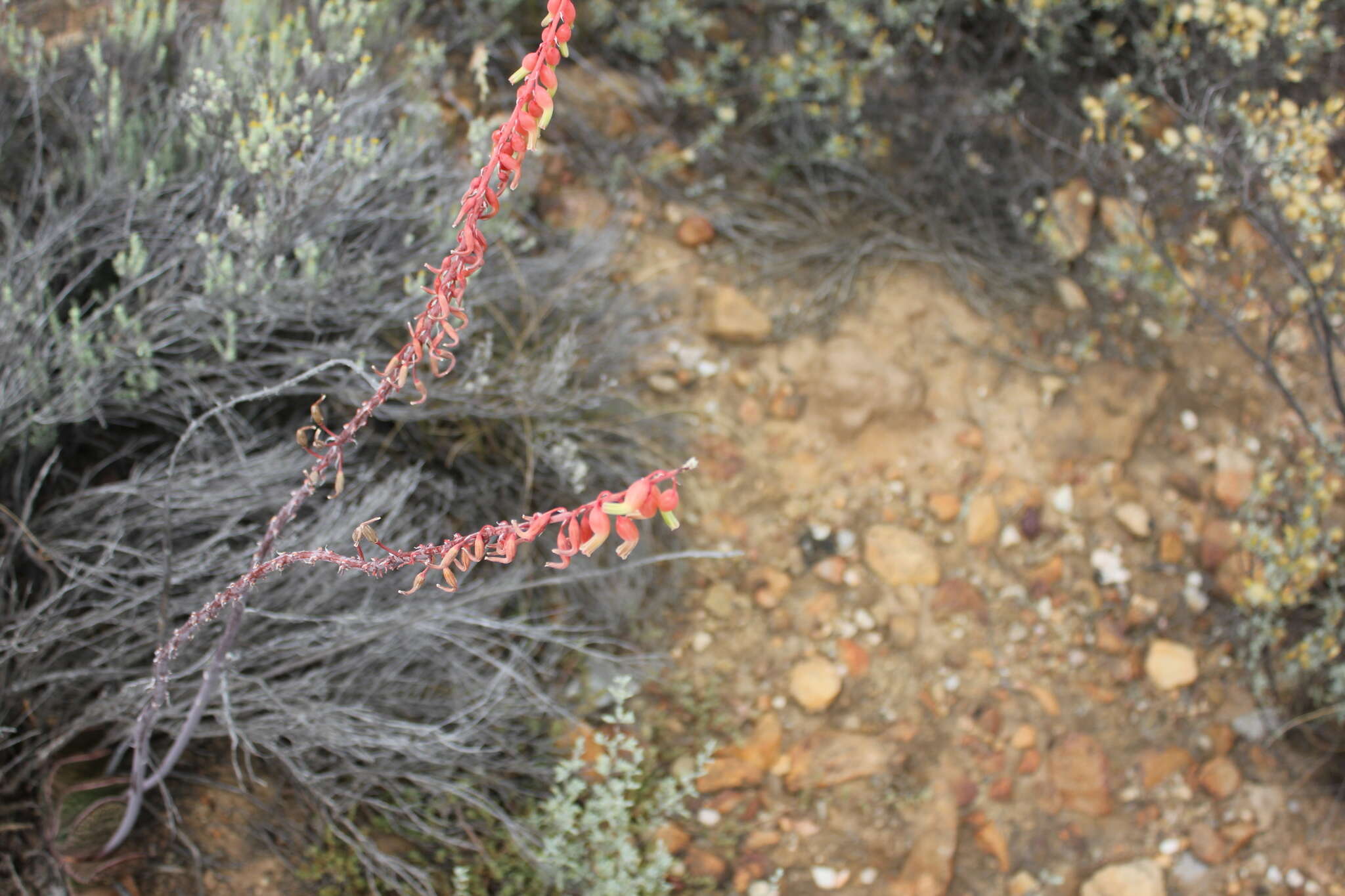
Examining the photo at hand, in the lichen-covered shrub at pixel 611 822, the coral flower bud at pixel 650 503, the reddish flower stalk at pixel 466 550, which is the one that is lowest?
the lichen-covered shrub at pixel 611 822

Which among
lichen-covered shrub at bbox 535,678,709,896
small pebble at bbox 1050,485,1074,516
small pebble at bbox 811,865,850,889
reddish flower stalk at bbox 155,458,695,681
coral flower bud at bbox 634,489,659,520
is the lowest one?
small pebble at bbox 811,865,850,889

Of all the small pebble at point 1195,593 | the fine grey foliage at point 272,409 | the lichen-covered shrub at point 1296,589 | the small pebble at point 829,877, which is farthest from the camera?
the small pebble at point 1195,593

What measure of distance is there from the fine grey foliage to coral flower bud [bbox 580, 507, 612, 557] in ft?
3.91

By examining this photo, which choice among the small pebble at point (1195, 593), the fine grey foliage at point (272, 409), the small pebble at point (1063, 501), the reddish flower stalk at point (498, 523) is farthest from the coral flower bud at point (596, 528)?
the small pebble at point (1195, 593)

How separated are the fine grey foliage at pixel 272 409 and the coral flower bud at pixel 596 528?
46.9 inches

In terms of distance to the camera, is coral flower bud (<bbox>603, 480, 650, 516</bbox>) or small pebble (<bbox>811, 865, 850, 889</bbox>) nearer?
coral flower bud (<bbox>603, 480, 650, 516</bbox>)

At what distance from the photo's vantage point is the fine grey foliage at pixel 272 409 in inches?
87.7

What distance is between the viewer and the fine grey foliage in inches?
87.7

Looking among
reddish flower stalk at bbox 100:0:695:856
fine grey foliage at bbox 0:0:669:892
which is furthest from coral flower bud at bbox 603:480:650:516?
fine grey foliage at bbox 0:0:669:892

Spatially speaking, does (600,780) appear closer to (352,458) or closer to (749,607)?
(749,607)

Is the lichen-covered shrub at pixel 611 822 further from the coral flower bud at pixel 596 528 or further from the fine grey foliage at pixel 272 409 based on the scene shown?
the coral flower bud at pixel 596 528

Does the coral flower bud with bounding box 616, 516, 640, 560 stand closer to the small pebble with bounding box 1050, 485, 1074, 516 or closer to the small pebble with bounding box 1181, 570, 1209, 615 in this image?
the small pebble with bounding box 1050, 485, 1074, 516

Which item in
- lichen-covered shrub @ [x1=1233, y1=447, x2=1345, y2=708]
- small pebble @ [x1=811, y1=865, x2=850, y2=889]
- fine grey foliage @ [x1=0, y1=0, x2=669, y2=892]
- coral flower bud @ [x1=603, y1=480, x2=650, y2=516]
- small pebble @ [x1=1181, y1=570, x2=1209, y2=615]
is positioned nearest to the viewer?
coral flower bud @ [x1=603, y1=480, x2=650, y2=516]

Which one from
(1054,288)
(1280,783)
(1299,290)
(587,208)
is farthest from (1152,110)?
(1280,783)
